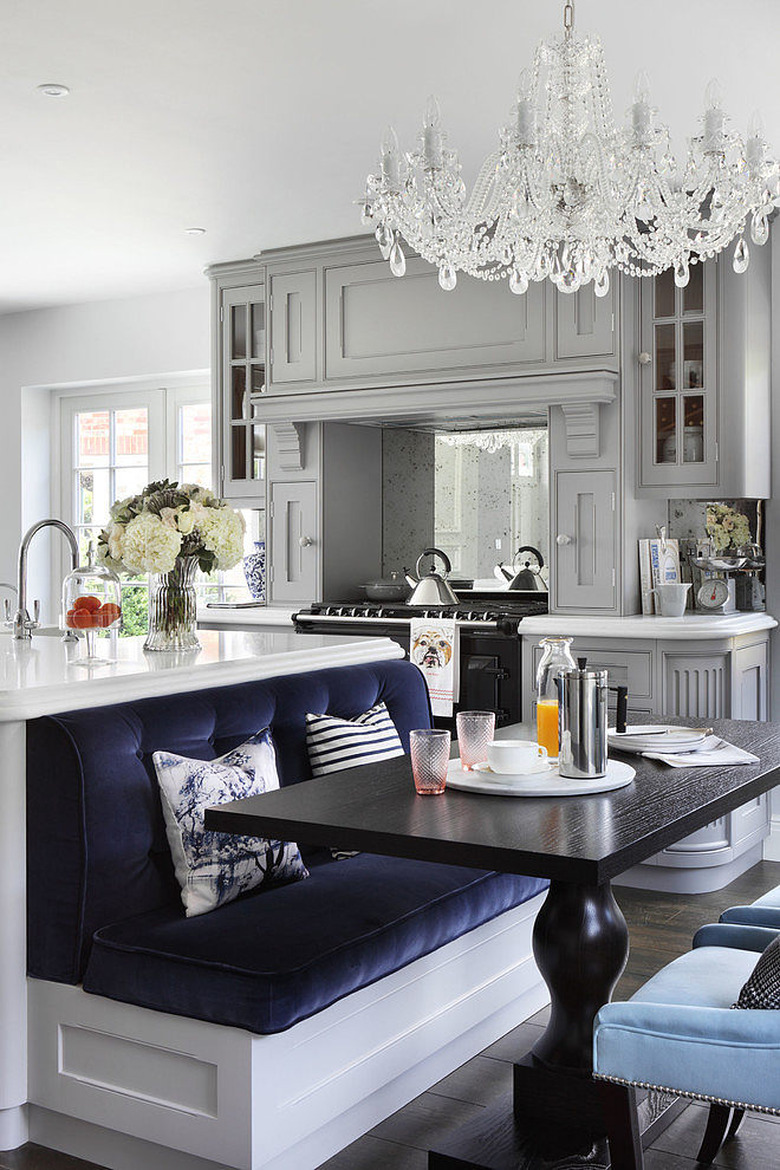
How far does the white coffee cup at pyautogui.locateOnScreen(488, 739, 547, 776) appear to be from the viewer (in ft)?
7.74

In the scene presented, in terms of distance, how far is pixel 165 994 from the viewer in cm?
232

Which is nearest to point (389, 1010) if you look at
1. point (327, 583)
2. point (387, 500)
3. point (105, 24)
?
point (105, 24)

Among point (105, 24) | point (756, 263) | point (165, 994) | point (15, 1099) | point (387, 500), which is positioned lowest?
point (15, 1099)

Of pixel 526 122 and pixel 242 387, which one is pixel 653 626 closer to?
pixel 526 122

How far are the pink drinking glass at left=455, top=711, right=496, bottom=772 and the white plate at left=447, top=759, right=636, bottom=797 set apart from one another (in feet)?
0.18

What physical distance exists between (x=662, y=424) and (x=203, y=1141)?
330 cm

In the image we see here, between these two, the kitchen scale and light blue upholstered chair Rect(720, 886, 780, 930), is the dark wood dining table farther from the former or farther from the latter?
the kitchen scale

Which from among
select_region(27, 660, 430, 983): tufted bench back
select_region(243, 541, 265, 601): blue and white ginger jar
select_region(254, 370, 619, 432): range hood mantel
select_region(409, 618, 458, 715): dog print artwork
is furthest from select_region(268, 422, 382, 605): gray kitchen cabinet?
select_region(27, 660, 430, 983): tufted bench back

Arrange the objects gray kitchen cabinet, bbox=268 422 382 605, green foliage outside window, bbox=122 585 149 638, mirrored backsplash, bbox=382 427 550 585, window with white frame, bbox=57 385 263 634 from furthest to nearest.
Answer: green foliage outside window, bbox=122 585 149 638 → window with white frame, bbox=57 385 263 634 → gray kitchen cabinet, bbox=268 422 382 605 → mirrored backsplash, bbox=382 427 550 585

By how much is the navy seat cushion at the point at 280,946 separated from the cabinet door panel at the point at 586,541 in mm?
2149

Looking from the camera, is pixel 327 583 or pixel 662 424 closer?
pixel 662 424

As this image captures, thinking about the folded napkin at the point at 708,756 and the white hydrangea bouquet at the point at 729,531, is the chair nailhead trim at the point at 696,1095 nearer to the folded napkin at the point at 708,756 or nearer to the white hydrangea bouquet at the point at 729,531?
the folded napkin at the point at 708,756

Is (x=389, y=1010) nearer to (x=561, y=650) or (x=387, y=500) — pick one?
(x=561, y=650)

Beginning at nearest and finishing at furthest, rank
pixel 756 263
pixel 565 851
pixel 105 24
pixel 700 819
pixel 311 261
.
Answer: pixel 565 851 < pixel 700 819 < pixel 105 24 < pixel 756 263 < pixel 311 261
